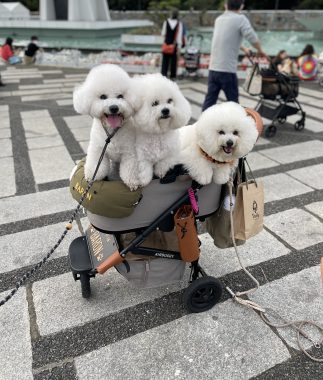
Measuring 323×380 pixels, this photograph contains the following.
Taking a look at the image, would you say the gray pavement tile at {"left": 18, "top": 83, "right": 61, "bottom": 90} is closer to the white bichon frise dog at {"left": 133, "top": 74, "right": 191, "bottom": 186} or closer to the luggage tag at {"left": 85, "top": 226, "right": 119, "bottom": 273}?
the luggage tag at {"left": 85, "top": 226, "right": 119, "bottom": 273}

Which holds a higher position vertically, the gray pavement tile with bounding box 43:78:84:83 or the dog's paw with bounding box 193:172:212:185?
the dog's paw with bounding box 193:172:212:185

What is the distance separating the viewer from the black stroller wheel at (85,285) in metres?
2.18

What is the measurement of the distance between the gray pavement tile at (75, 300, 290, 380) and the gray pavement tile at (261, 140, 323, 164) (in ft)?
9.95

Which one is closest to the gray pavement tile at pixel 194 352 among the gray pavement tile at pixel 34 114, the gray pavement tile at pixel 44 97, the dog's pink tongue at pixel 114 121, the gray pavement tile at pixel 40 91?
the dog's pink tongue at pixel 114 121

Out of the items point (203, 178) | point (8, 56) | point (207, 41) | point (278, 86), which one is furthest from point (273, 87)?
point (207, 41)

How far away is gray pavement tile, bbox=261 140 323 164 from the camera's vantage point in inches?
184

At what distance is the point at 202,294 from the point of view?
2.17m

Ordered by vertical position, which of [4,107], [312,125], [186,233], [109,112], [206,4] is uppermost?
[206,4]

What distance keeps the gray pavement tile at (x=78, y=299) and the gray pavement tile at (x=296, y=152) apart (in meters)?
2.95

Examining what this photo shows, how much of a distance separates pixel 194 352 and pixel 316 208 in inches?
87.0

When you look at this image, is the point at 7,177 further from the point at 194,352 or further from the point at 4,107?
the point at 4,107

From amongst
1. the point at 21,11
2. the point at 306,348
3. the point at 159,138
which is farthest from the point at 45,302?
the point at 21,11

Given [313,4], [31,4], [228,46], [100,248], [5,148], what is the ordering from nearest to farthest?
[100,248] < [228,46] < [5,148] < [313,4] < [31,4]

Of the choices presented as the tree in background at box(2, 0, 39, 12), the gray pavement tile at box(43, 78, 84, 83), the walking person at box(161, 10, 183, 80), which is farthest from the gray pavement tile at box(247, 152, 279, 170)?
the tree in background at box(2, 0, 39, 12)
